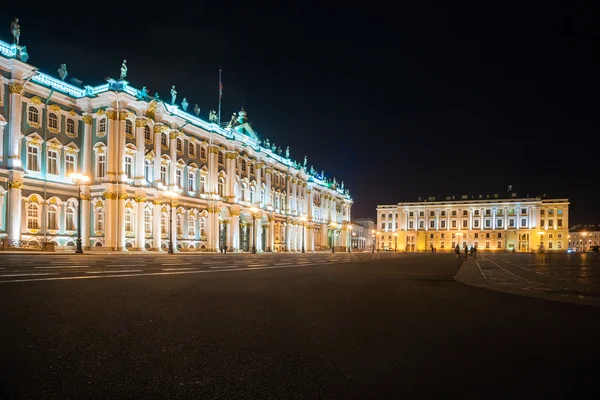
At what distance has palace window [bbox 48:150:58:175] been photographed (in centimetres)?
4006

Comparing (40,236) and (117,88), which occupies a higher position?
(117,88)

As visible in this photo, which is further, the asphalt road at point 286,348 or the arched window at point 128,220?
the arched window at point 128,220

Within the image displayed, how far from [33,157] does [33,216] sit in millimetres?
5103

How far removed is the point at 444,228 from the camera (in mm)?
141125

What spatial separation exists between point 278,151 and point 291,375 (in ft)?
256

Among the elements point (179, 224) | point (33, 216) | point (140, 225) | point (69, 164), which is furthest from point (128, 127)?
point (179, 224)

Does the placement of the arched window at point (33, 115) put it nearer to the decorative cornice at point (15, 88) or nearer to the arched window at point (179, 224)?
the decorative cornice at point (15, 88)

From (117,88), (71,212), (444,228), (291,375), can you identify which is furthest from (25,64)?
(444,228)

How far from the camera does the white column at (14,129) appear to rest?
3550 centimetres

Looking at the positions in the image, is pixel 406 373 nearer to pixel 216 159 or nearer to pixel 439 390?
pixel 439 390

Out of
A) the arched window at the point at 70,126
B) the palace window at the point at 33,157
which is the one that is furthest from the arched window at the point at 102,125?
the palace window at the point at 33,157

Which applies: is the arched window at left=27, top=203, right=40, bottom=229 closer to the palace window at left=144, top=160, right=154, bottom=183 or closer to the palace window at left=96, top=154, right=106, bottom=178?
the palace window at left=96, top=154, right=106, bottom=178

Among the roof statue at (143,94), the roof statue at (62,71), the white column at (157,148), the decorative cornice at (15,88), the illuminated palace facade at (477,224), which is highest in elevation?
the roof statue at (62,71)

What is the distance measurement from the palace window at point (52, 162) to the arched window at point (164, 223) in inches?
449
